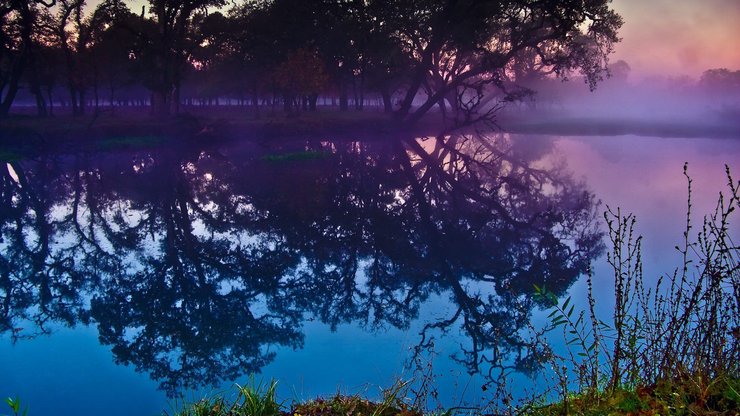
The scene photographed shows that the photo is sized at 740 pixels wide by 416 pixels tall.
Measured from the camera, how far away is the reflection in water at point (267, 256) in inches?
377

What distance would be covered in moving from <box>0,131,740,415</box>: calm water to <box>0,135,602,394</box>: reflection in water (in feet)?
0.19

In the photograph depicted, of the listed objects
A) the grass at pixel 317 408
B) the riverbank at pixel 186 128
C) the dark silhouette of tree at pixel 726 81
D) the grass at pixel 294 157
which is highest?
the dark silhouette of tree at pixel 726 81

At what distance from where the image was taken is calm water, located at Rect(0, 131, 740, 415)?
8172mm

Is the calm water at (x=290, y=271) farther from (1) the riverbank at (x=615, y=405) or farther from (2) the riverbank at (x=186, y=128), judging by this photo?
(2) the riverbank at (x=186, y=128)

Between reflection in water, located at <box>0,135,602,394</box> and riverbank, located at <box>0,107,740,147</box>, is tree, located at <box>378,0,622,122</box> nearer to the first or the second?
riverbank, located at <box>0,107,740,147</box>

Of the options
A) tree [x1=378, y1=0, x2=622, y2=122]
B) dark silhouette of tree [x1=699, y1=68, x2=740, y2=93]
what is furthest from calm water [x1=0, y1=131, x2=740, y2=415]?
dark silhouette of tree [x1=699, y1=68, x2=740, y2=93]

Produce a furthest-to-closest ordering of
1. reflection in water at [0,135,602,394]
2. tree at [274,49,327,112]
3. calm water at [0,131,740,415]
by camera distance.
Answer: tree at [274,49,327,112], reflection in water at [0,135,602,394], calm water at [0,131,740,415]

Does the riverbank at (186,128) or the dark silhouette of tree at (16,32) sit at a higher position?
the dark silhouette of tree at (16,32)

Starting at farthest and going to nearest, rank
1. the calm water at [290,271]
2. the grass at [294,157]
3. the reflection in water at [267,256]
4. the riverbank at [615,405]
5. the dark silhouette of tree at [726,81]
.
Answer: the dark silhouette of tree at [726,81], the grass at [294,157], the reflection in water at [267,256], the calm water at [290,271], the riverbank at [615,405]

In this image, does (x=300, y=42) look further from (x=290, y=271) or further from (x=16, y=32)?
(x=290, y=271)

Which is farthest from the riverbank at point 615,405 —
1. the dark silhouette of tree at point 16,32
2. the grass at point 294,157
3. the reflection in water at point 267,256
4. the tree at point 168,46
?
the dark silhouette of tree at point 16,32

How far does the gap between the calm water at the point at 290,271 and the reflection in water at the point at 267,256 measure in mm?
59

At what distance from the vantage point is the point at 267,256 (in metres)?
14.2

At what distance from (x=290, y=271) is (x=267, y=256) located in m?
1.42
